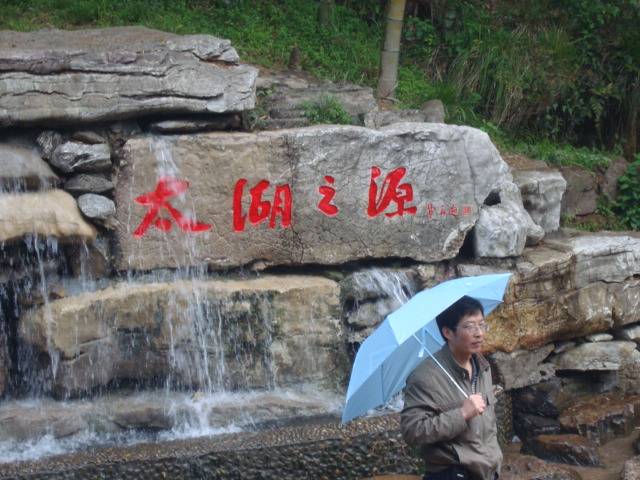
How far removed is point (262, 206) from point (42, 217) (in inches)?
57.5

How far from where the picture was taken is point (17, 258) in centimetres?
634

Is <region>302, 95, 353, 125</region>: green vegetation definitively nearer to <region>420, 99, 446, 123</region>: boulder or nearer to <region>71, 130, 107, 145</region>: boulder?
<region>420, 99, 446, 123</region>: boulder

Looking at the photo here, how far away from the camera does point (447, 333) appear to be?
3.91m

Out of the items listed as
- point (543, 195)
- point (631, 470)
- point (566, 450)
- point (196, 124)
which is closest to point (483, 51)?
point (543, 195)

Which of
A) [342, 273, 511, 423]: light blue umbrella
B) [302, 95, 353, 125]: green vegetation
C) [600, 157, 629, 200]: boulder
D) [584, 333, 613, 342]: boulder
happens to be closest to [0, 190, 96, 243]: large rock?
[302, 95, 353, 125]: green vegetation

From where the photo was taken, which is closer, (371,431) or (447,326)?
(447,326)

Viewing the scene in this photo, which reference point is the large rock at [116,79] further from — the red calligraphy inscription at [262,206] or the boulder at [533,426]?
the boulder at [533,426]

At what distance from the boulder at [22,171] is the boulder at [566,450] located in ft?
11.9

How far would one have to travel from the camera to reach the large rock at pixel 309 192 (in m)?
6.59

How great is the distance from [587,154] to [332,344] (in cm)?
358

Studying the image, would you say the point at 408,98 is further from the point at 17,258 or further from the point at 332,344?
the point at 17,258

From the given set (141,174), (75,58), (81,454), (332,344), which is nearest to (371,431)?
(332,344)

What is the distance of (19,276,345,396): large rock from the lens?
6.40m

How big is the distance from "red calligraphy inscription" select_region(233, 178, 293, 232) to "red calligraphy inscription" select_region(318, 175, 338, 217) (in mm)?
225
